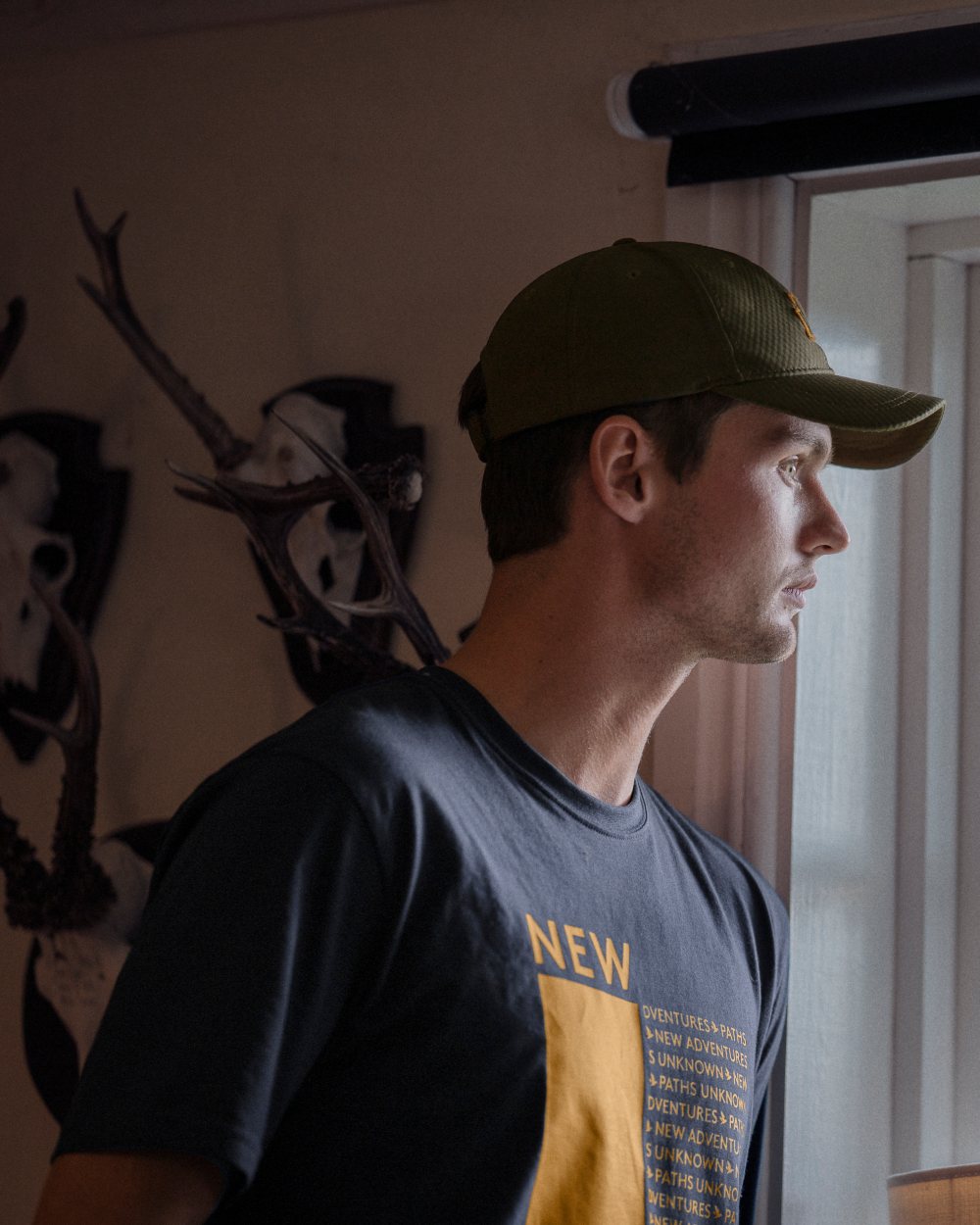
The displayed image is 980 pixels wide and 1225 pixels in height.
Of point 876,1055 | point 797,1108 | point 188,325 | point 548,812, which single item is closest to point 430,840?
point 548,812

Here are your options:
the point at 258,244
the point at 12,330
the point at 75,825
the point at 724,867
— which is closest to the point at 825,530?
the point at 724,867

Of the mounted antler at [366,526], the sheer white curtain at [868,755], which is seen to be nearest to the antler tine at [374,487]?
the mounted antler at [366,526]

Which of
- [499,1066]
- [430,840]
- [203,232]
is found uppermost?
[203,232]

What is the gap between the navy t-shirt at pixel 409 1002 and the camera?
970 millimetres

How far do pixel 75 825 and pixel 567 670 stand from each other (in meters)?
0.94

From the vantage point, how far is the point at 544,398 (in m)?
1.24

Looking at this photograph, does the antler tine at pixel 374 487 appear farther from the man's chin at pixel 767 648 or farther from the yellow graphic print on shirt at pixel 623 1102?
the yellow graphic print on shirt at pixel 623 1102

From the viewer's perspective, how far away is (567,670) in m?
1.22

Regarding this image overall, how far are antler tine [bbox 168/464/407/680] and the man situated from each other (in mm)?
481

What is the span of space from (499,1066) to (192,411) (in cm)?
106

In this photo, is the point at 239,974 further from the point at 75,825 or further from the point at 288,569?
the point at 75,825

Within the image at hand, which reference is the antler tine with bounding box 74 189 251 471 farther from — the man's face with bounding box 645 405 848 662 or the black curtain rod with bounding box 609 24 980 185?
the man's face with bounding box 645 405 848 662

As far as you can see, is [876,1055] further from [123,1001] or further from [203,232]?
[203,232]

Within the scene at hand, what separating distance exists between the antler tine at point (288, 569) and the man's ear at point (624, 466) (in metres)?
0.61
